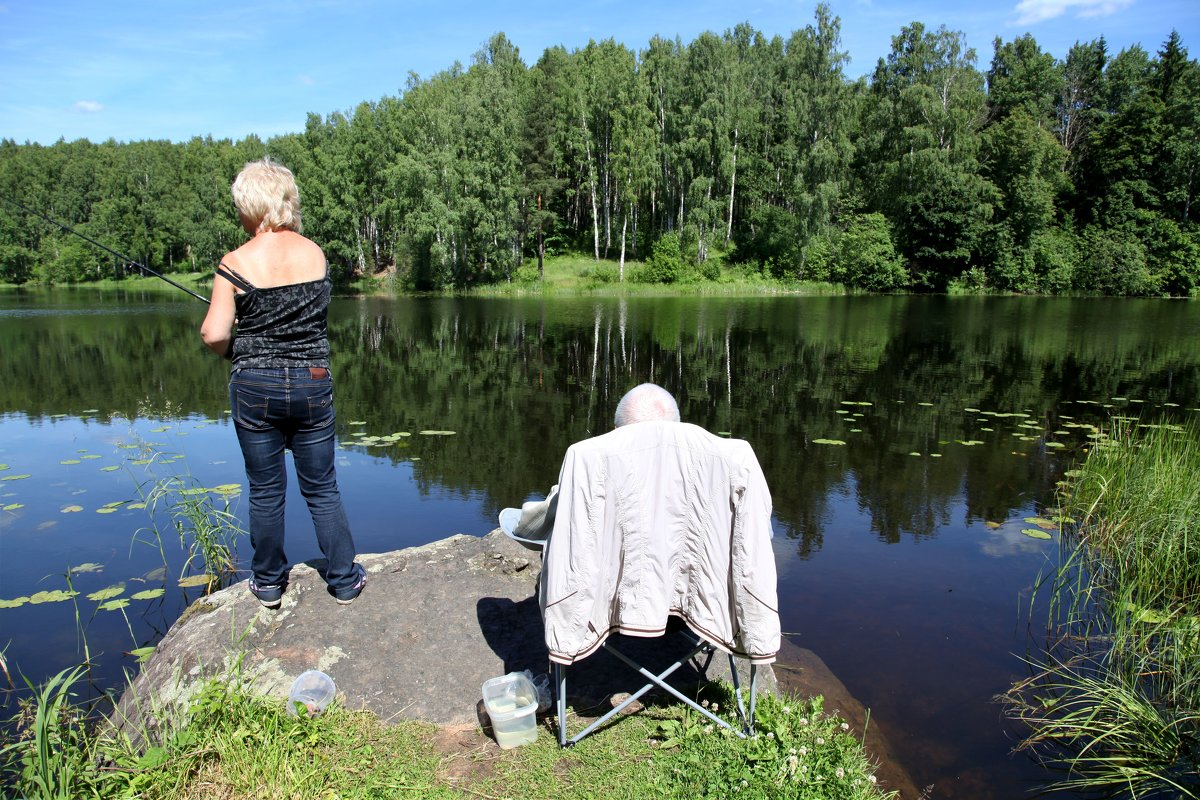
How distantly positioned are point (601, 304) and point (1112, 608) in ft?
91.2

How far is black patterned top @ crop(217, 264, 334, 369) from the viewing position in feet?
10.9

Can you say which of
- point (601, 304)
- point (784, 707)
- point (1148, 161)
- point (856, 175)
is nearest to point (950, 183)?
point (856, 175)

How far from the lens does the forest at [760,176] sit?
3866 cm

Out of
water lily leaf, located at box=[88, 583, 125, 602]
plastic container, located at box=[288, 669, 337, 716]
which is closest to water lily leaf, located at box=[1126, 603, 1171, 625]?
plastic container, located at box=[288, 669, 337, 716]

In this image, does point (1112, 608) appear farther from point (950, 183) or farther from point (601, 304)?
point (950, 183)

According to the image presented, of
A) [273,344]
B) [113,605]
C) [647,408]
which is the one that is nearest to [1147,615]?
[647,408]

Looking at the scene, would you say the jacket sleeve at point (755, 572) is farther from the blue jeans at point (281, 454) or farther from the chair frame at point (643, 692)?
the blue jeans at point (281, 454)

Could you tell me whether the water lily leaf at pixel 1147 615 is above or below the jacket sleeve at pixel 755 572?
below

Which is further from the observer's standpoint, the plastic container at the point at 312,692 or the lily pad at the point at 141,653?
the lily pad at the point at 141,653

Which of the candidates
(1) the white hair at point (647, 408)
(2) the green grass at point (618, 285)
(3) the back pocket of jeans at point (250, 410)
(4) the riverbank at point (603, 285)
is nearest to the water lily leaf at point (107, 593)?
(3) the back pocket of jeans at point (250, 410)

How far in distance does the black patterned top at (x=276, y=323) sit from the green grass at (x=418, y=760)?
142cm

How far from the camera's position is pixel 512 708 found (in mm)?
3006

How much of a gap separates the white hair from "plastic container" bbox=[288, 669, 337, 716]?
170 centimetres

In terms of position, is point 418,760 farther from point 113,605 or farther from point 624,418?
point 113,605
